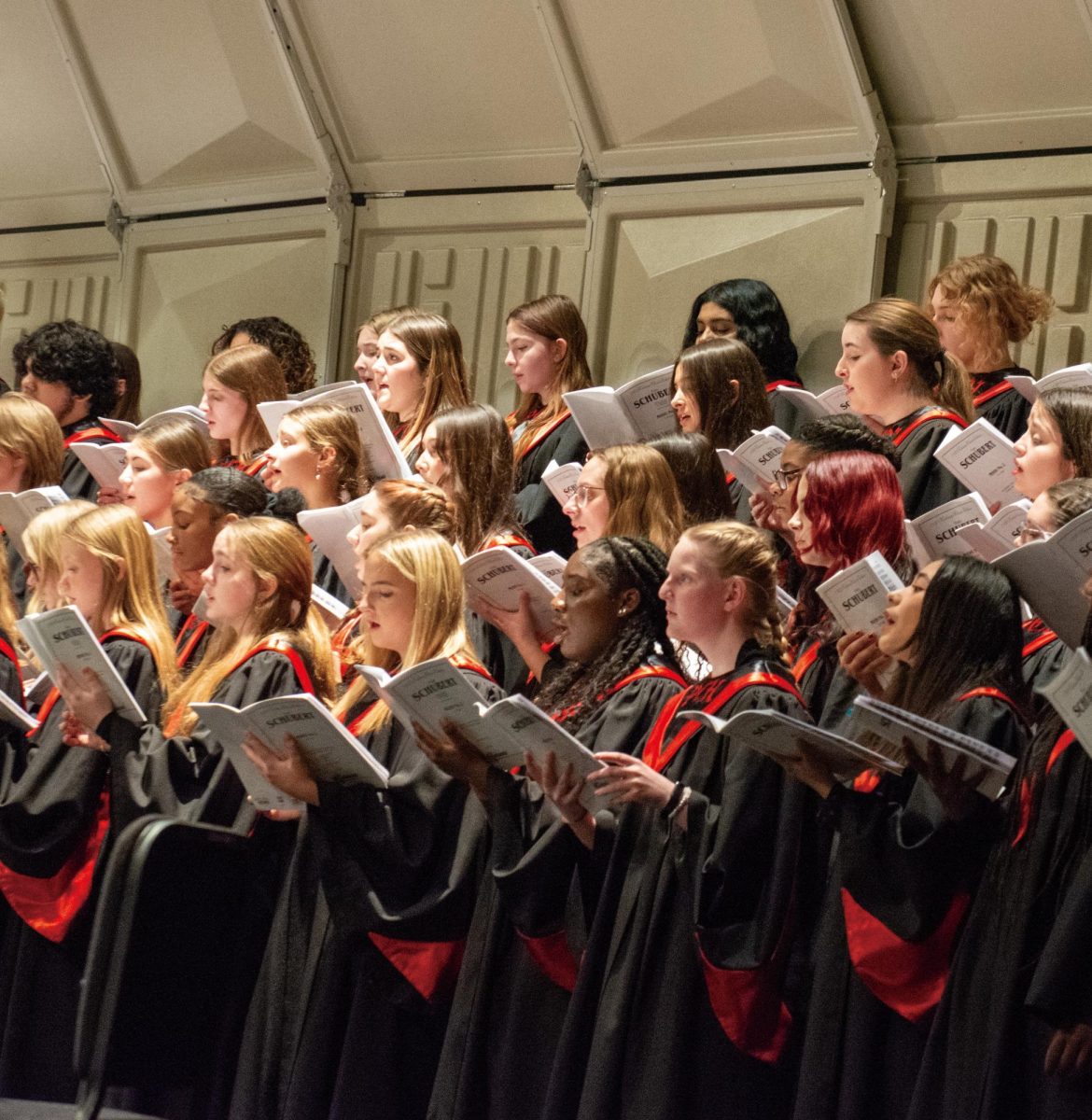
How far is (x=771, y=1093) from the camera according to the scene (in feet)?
11.8

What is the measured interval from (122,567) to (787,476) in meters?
1.68

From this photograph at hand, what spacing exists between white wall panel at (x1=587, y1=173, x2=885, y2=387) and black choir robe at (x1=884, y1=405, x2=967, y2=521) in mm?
1609

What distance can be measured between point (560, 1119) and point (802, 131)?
4.22m

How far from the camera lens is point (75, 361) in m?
7.18

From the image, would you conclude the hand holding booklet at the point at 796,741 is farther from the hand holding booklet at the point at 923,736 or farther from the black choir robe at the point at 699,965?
the black choir robe at the point at 699,965

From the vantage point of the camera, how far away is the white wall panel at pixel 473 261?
7691 millimetres

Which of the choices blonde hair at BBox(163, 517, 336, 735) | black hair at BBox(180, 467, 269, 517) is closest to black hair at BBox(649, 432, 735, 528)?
blonde hair at BBox(163, 517, 336, 735)

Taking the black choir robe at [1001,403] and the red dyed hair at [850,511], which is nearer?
the red dyed hair at [850,511]

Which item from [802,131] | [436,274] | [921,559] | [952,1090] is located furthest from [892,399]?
[436,274]

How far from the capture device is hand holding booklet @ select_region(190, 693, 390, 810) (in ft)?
12.7

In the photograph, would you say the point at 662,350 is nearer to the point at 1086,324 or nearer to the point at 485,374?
the point at 485,374

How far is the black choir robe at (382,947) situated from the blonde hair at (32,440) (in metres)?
2.53

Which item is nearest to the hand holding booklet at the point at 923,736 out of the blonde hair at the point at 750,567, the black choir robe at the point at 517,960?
the blonde hair at the point at 750,567

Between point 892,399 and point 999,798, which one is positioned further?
point 892,399
